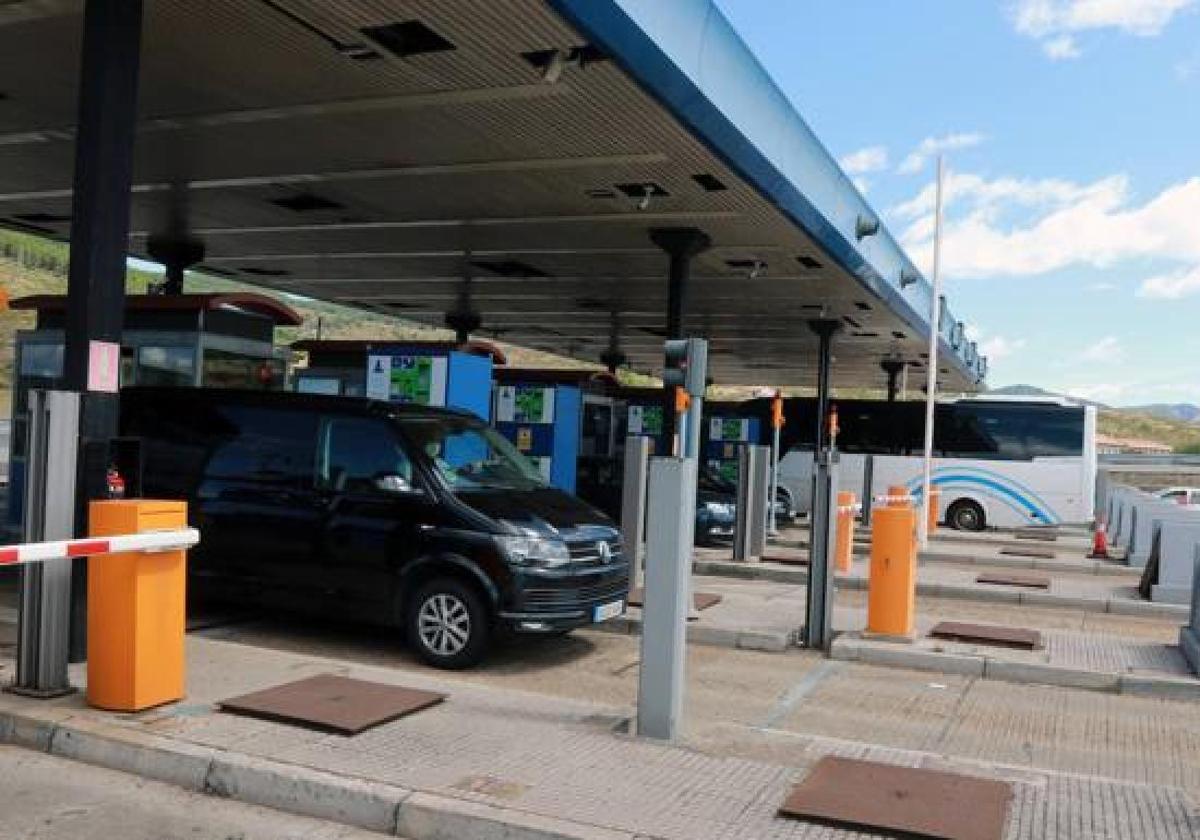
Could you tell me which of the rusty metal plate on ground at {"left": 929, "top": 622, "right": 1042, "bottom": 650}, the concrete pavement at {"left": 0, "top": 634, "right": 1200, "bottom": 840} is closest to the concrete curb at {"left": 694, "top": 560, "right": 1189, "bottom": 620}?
the rusty metal plate on ground at {"left": 929, "top": 622, "right": 1042, "bottom": 650}

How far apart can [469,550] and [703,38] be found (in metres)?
4.32

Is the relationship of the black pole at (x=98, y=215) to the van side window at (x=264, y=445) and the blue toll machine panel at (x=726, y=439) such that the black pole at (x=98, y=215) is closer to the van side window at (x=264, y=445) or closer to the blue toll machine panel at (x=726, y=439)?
the van side window at (x=264, y=445)

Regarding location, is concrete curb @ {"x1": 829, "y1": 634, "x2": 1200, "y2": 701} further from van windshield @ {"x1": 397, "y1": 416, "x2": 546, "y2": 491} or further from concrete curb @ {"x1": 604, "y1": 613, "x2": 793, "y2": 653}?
van windshield @ {"x1": 397, "y1": 416, "x2": 546, "y2": 491}

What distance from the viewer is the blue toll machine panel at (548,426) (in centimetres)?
1507

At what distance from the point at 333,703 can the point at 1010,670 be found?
5565 mm

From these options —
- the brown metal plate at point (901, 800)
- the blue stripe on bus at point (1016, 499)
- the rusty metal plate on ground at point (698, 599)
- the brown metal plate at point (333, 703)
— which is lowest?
the rusty metal plate on ground at point (698, 599)

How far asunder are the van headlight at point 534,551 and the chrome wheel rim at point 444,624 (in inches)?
20.7

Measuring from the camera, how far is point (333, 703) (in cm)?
625

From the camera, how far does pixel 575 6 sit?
6941 millimetres

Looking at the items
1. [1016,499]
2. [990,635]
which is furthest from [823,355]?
[990,635]

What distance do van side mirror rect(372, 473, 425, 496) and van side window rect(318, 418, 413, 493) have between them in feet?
0.06

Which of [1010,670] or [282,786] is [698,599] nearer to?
[1010,670]

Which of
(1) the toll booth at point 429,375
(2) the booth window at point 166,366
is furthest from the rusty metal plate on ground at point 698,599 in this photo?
(2) the booth window at point 166,366

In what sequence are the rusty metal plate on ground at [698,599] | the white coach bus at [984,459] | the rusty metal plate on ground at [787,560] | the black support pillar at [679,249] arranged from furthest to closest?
the white coach bus at [984,459] → the rusty metal plate on ground at [787,560] → the black support pillar at [679,249] → the rusty metal plate on ground at [698,599]
